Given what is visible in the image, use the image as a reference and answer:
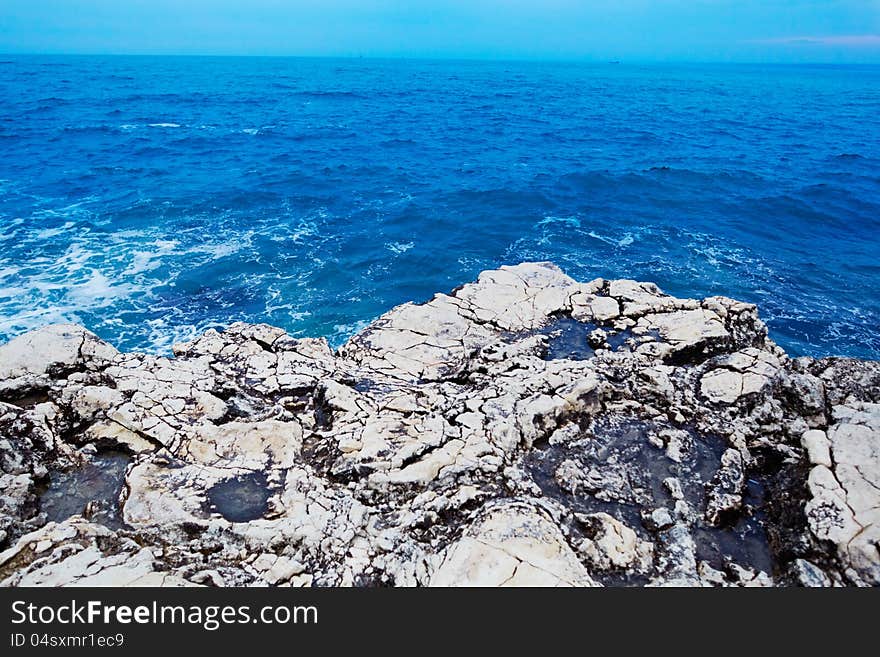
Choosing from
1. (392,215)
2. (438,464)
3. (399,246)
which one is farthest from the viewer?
(392,215)

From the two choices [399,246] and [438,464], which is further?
[399,246]

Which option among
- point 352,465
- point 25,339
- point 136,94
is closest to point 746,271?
point 352,465

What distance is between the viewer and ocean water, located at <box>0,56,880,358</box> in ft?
74.9

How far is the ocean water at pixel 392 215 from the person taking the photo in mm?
22828

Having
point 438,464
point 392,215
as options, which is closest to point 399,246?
point 392,215

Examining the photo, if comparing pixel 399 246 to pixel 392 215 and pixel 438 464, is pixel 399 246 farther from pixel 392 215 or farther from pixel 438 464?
pixel 438 464

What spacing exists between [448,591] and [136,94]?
102494mm

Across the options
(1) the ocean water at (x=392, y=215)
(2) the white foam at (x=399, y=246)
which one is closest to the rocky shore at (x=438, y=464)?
(1) the ocean water at (x=392, y=215)

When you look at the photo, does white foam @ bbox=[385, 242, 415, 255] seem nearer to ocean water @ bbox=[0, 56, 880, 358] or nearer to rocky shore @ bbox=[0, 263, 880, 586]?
ocean water @ bbox=[0, 56, 880, 358]

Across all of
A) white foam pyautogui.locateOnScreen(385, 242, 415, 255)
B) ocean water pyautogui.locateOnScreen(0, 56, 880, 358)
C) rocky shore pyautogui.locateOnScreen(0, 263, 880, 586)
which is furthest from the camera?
white foam pyautogui.locateOnScreen(385, 242, 415, 255)

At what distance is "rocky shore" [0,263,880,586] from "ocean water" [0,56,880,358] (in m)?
9.91

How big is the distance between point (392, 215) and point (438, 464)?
2658 cm

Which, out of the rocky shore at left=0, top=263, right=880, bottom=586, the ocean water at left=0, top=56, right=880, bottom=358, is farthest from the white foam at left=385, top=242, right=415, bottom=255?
the rocky shore at left=0, top=263, right=880, bottom=586

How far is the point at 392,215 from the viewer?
33375mm
